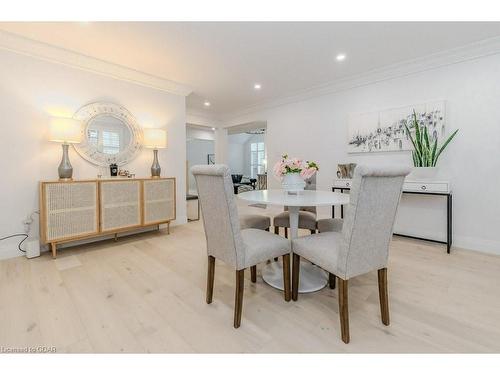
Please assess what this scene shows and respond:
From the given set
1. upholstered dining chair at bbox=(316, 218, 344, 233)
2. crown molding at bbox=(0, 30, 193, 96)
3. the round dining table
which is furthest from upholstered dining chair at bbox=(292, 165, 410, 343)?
crown molding at bbox=(0, 30, 193, 96)

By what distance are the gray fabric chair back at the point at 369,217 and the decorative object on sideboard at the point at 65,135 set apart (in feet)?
9.28

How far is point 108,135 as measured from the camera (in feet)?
10.3

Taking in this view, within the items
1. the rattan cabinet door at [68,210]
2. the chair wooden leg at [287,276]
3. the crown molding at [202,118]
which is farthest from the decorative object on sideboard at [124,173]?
the chair wooden leg at [287,276]

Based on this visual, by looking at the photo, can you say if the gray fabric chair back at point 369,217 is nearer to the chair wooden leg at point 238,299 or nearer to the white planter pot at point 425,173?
the chair wooden leg at point 238,299

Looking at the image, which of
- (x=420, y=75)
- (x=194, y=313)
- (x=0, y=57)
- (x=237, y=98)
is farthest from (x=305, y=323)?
(x=237, y=98)

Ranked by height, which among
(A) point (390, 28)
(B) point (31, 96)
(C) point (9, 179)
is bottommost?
(C) point (9, 179)

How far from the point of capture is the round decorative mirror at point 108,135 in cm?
294

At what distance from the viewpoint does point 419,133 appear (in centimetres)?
288

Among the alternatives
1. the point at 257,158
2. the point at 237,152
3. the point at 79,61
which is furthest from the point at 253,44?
the point at 237,152

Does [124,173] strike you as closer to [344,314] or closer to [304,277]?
[304,277]

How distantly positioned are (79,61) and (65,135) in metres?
0.96

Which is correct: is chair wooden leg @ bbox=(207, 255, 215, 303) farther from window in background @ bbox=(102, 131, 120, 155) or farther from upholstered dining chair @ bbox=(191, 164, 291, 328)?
window in background @ bbox=(102, 131, 120, 155)

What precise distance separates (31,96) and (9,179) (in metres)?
0.91
